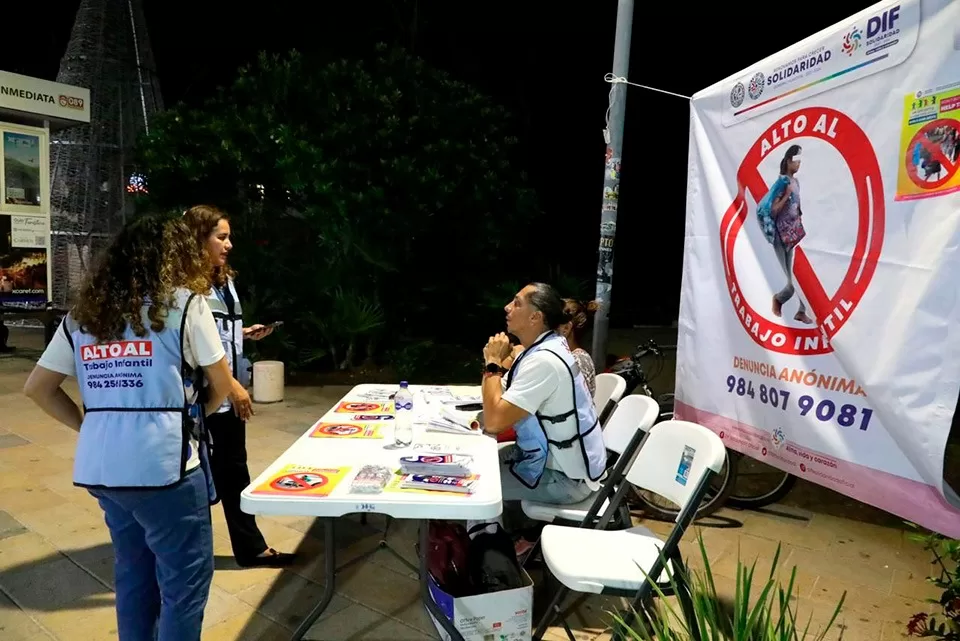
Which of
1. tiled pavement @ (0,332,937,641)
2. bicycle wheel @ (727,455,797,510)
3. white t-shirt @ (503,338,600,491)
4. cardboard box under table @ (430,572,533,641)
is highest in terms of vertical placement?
white t-shirt @ (503,338,600,491)

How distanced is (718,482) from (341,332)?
213 inches

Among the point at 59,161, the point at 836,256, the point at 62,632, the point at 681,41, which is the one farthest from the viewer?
the point at 681,41

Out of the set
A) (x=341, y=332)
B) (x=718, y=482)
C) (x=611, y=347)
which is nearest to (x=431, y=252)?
(x=341, y=332)

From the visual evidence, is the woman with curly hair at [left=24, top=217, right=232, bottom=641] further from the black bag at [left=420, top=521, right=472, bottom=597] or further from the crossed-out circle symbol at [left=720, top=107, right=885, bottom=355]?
the crossed-out circle symbol at [left=720, top=107, right=885, bottom=355]

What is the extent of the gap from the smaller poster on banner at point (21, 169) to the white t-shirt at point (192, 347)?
310 inches

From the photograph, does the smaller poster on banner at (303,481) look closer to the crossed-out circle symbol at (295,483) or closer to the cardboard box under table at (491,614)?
the crossed-out circle symbol at (295,483)

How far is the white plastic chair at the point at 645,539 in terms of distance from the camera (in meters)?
2.22

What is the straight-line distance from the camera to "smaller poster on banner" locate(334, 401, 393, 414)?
10.8 ft

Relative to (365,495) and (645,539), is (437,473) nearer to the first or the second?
(365,495)

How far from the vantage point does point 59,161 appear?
11.4 meters

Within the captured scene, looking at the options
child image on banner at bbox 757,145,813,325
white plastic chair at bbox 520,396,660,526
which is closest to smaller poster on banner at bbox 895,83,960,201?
child image on banner at bbox 757,145,813,325

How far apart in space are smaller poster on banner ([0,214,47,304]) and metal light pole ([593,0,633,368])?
7.68 meters

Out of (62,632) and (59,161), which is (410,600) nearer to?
(62,632)

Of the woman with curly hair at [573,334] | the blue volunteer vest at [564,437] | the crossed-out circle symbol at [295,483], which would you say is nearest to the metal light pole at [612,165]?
the woman with curly hair at [573,334]
